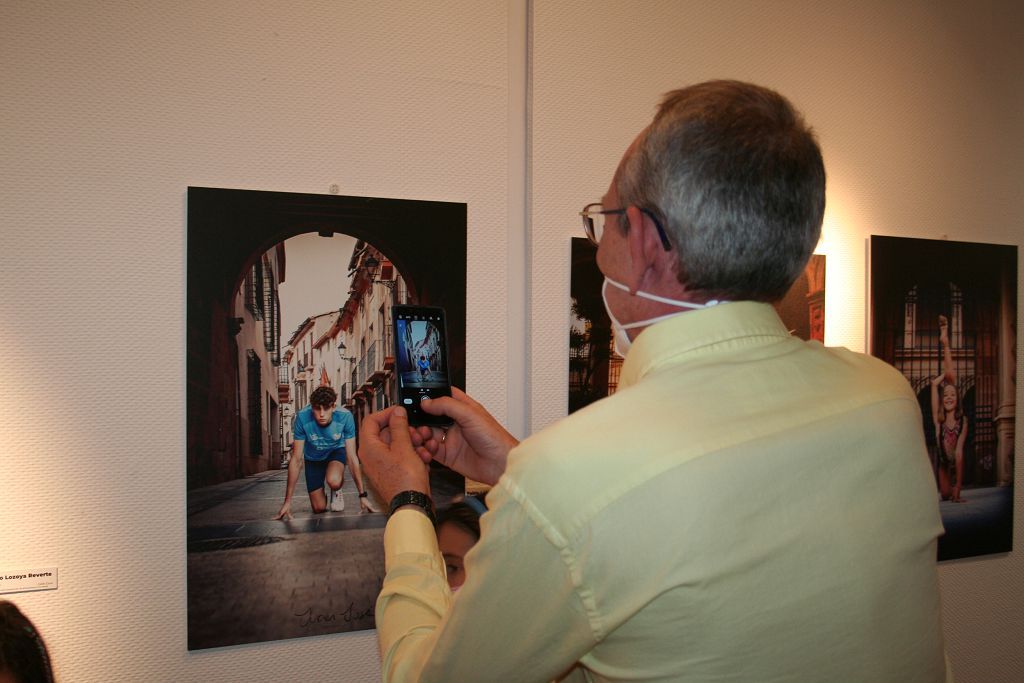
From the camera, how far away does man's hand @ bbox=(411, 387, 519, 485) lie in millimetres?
1377

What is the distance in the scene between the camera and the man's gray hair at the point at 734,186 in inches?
31.0

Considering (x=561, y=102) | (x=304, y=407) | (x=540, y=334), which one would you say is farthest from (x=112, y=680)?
(x=561, y=102)

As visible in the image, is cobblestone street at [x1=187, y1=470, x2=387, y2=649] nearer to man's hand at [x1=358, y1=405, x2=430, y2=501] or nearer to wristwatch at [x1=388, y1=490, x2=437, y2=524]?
man's hand at [x1=358, y1=405, x2=430, y2=501]

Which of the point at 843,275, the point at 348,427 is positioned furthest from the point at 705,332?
the point at 843,275

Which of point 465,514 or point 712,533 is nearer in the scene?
point 712,533

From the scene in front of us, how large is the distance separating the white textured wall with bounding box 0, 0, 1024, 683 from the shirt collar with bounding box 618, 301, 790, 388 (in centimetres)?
118

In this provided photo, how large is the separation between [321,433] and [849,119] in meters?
1.94

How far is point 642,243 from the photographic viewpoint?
862 millimetres

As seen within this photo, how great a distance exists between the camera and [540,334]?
2.02m

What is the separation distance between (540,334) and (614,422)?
1.31 m

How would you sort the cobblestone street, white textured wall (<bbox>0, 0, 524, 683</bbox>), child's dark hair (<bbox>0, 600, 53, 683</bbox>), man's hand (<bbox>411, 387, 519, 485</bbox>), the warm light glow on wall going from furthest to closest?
the warm light glow on wall
the cobblestone street
white textured wall (<bbox>0, 0, 524, 683</bbox>)
child's dark hair (<bbox>0, 600, 53, 683</bbox>)
man's hand (<bbox>411, 387, 519, 485</bbox>)

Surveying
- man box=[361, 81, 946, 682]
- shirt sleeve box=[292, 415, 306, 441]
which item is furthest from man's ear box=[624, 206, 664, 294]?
shirt sleeve box=[292, 415, 306, 441]

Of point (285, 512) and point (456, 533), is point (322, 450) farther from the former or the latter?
point (456, 533)

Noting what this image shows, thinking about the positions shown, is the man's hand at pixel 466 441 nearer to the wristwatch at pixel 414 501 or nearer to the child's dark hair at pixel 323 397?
the wristwatch at pixel 414 501
